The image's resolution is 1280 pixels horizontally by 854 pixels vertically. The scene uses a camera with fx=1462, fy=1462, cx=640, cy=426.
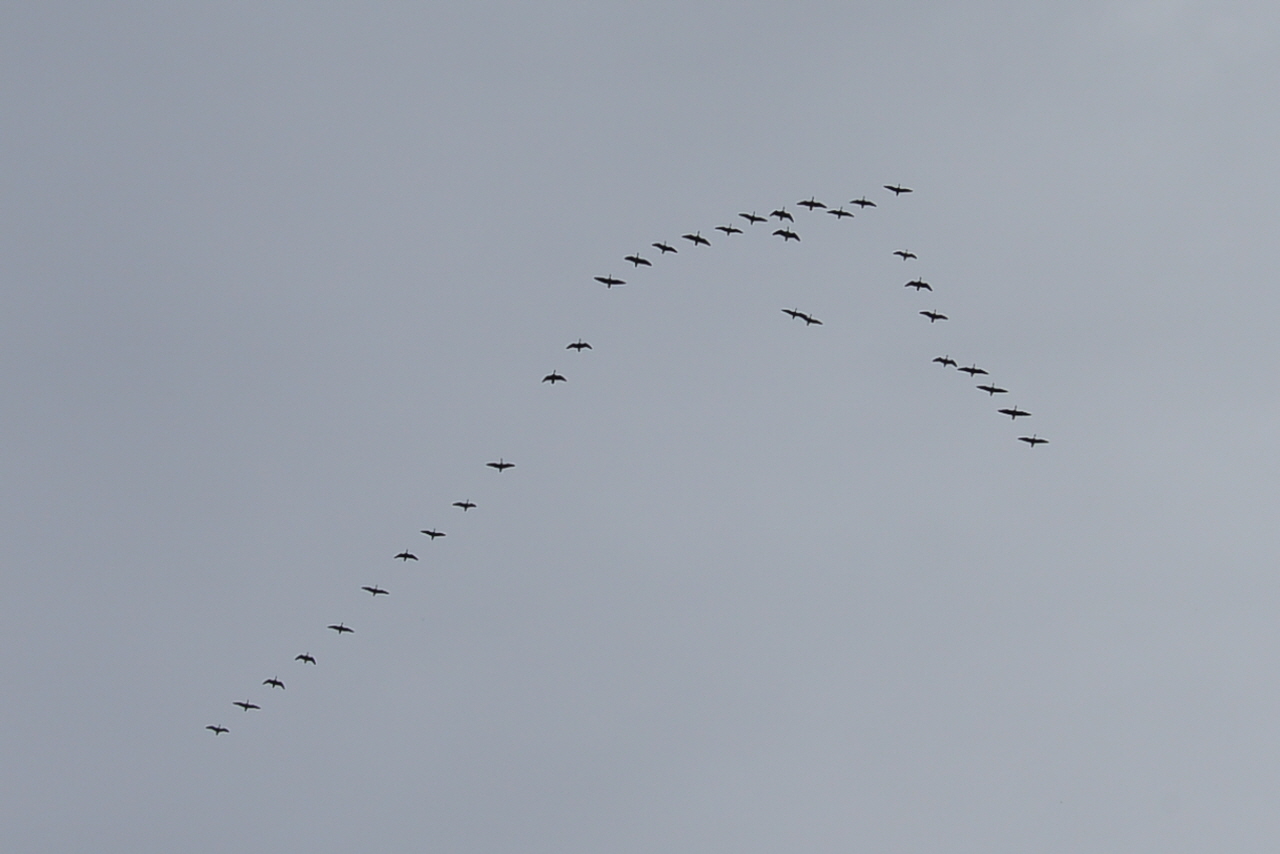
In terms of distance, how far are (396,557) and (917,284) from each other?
71417mm

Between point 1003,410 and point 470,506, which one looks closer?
point 470,506

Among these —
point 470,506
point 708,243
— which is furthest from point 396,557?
point 708,243

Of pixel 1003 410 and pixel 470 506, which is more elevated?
pixel 1003 410

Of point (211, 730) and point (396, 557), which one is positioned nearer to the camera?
point (396, 557)

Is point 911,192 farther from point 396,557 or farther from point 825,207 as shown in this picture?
point 396,557

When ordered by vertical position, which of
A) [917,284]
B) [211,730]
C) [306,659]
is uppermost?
[917,284]

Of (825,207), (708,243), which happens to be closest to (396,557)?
(708,243)

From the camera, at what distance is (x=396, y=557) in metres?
171

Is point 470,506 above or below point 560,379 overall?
below

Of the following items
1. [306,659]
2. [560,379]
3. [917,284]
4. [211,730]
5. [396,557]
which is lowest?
[211,730]

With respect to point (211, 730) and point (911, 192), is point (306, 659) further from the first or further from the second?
point (911, 192)

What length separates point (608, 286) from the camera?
179 meters

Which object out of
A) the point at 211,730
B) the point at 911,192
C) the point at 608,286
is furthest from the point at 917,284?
the point at 211,730

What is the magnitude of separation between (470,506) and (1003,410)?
6659 centimetres
